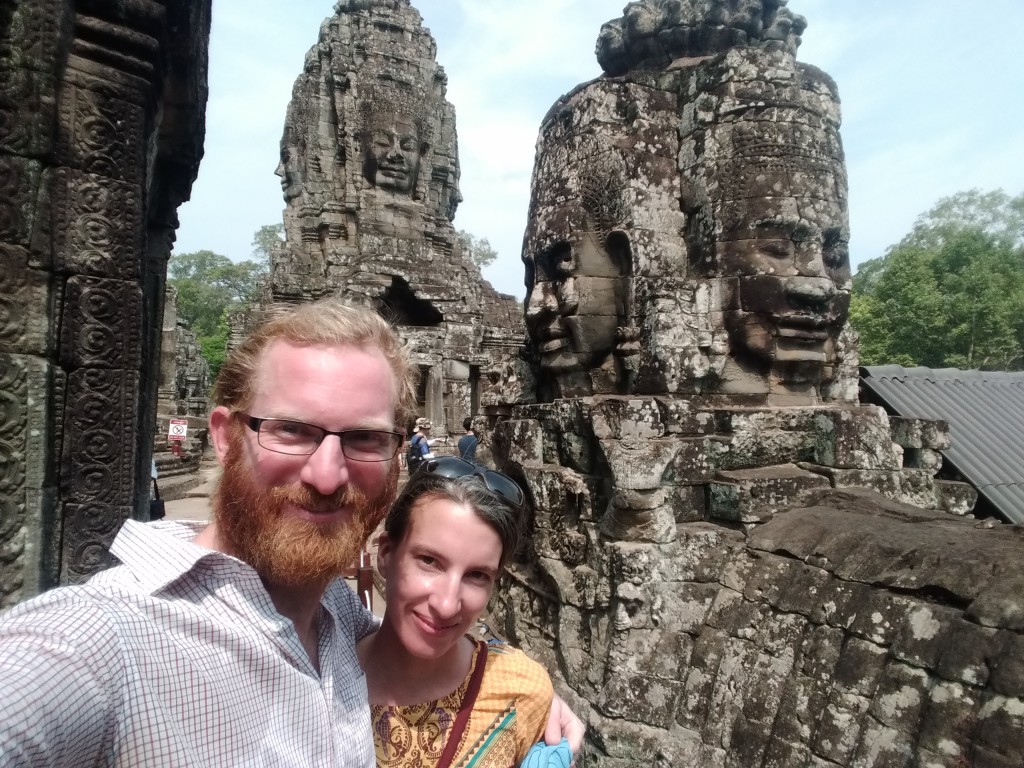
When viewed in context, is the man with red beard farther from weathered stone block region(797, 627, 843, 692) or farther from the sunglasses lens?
weathered stone block region(797, 627, 843, 692)

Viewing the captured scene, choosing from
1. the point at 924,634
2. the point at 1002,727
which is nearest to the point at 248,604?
the point at 1002,727

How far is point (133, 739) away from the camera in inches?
29.7

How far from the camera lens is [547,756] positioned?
4.50ft

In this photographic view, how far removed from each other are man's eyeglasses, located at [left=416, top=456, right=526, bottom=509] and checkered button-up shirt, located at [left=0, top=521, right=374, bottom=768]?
1.51 ft

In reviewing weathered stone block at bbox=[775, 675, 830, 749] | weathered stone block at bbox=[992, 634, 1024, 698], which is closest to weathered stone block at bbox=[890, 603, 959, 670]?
weathered stone block at bbox=[992, 634, 1024, 698]

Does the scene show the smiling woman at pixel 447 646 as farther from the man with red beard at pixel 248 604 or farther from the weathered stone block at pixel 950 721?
the weathered stone block at pixel 950 721

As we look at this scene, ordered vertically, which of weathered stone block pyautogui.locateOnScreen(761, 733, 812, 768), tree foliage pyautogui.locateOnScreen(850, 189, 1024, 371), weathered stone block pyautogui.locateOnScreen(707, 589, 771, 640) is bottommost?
weathered stone block pyautogui.locateOnScreen(761, 733, 812, 768)

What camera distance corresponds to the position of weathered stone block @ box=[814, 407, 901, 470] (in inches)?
134

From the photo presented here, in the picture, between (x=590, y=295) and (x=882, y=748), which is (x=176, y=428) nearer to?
(x=590, y=295)

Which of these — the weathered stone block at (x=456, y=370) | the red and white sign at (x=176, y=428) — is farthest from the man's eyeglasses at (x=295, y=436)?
→ the weathered stone block at (x=456, y=370)

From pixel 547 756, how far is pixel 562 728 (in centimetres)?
11

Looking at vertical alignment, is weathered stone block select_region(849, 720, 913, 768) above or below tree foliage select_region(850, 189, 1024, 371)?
below

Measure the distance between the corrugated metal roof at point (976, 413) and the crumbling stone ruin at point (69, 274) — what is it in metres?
6.17

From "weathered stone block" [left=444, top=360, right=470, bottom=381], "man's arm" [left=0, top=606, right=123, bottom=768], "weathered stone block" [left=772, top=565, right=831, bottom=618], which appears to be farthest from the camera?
"weathered stone block" [left=444, top=360, right=470, bottom=381]
